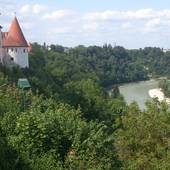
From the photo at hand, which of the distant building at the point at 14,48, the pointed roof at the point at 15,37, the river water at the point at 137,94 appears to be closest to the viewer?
the distant building at the point at 14,48

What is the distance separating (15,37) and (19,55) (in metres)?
1.76

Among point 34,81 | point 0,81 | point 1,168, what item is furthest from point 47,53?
point 1,168

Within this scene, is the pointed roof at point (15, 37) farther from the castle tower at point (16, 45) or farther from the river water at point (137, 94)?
the river water at point (137, 94)

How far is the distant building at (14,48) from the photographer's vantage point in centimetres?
4231

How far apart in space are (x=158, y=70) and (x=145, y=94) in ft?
196

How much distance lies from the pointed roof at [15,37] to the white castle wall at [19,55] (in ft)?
1.12

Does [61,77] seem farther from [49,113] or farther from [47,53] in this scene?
[49,113]

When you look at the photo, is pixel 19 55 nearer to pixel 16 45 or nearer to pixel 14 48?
pixel 14 48

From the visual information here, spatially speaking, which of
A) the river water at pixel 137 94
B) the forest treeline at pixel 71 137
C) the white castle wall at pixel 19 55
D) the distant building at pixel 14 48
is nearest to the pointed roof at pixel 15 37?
the distant building at pixel 14 48

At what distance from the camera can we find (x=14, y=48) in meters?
42.5

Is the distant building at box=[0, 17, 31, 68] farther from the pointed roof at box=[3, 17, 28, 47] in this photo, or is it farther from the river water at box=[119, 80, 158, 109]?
the river water at box=[119, 80, 158, 109]

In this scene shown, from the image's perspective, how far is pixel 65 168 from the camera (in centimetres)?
1155

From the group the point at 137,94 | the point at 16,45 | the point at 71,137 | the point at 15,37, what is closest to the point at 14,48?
the point at 16,45

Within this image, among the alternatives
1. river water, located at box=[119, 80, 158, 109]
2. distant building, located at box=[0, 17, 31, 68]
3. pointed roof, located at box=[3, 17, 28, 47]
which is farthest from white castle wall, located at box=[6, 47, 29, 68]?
river water, located at box=[119, 80, 158, 109]
